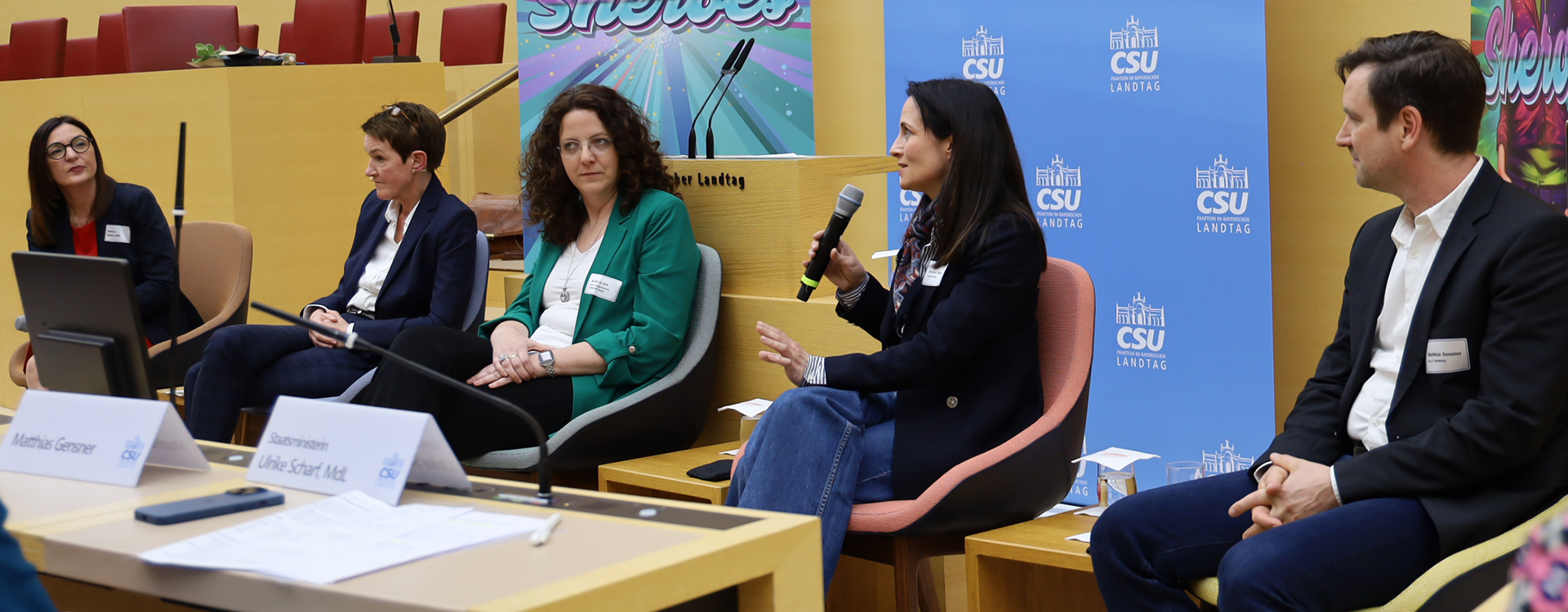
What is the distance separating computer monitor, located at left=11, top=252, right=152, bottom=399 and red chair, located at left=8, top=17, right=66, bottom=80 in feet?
23.3

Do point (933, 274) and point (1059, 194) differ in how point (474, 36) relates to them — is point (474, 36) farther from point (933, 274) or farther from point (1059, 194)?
point (933, 274)

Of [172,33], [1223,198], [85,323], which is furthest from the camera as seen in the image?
[172,33]

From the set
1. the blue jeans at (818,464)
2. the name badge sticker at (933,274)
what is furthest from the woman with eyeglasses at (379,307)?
the name badge sticker at (933,274)

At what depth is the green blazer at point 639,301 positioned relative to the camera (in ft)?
9.88

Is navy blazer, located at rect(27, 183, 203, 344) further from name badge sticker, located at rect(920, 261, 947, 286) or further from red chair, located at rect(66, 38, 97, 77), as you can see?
red chair, located at rect(66, 38, 97, 77)

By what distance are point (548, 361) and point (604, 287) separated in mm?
226

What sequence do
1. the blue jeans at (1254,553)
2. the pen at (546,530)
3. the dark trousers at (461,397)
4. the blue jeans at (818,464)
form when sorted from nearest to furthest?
the pen at (546,530) → the blue jeans at (1254,553) → the blue jeans at (818,464) → the dark trousers at (461,397)

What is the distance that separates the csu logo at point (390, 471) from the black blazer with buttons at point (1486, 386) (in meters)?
1.31

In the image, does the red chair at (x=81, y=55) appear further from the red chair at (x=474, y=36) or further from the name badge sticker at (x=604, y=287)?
the name badge sticker at (x=604, y=287)

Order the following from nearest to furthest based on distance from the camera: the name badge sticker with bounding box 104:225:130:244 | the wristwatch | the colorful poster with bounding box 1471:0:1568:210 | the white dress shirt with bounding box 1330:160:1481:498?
the white dress shirt with bounding box 1330:160:1481:498
the colorful poster with bounding box 1471:0:1568:210
the wristwatch
the name badge sticker with bounding box 104:225:130:244

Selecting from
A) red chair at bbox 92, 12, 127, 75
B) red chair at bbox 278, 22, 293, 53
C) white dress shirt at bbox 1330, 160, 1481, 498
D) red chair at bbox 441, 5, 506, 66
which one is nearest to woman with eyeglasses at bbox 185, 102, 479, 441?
white dress shirt at bbox 1330, 160, 1481, 498

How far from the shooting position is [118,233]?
408cm

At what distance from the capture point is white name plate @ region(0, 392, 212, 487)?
1780 mm

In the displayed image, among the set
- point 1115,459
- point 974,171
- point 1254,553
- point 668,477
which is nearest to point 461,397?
point 668,477
